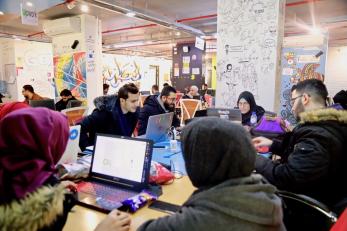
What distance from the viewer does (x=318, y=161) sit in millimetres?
1651

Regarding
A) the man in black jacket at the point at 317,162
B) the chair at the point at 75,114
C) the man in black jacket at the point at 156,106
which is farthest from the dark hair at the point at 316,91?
the chair at the point at 75,114

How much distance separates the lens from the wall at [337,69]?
430 inches

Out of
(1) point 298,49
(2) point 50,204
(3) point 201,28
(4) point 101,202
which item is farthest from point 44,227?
(3) point 201,28

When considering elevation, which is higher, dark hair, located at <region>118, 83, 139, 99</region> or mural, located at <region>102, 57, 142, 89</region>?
mural, located at <region>102, 57, 142, 89</region>

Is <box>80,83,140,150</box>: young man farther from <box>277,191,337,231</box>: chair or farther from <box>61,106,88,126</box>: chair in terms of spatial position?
<box>277,191,337,231</box>: chair

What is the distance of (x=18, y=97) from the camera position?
923 cm

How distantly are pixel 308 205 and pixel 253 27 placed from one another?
114 inches

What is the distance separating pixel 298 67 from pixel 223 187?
6.51 m

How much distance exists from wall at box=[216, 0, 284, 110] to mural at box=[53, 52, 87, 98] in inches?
136

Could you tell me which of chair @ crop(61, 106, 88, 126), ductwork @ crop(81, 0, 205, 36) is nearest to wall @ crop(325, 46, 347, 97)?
ductwork @ crop(81, 0, 205, 36)

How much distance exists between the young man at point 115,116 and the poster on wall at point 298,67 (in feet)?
14.5

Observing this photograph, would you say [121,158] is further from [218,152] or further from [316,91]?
[316,91]

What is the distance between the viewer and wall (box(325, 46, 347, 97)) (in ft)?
35.8

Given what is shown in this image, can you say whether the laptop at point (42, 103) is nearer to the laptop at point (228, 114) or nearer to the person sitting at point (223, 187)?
the laptop at point (228, 114)
